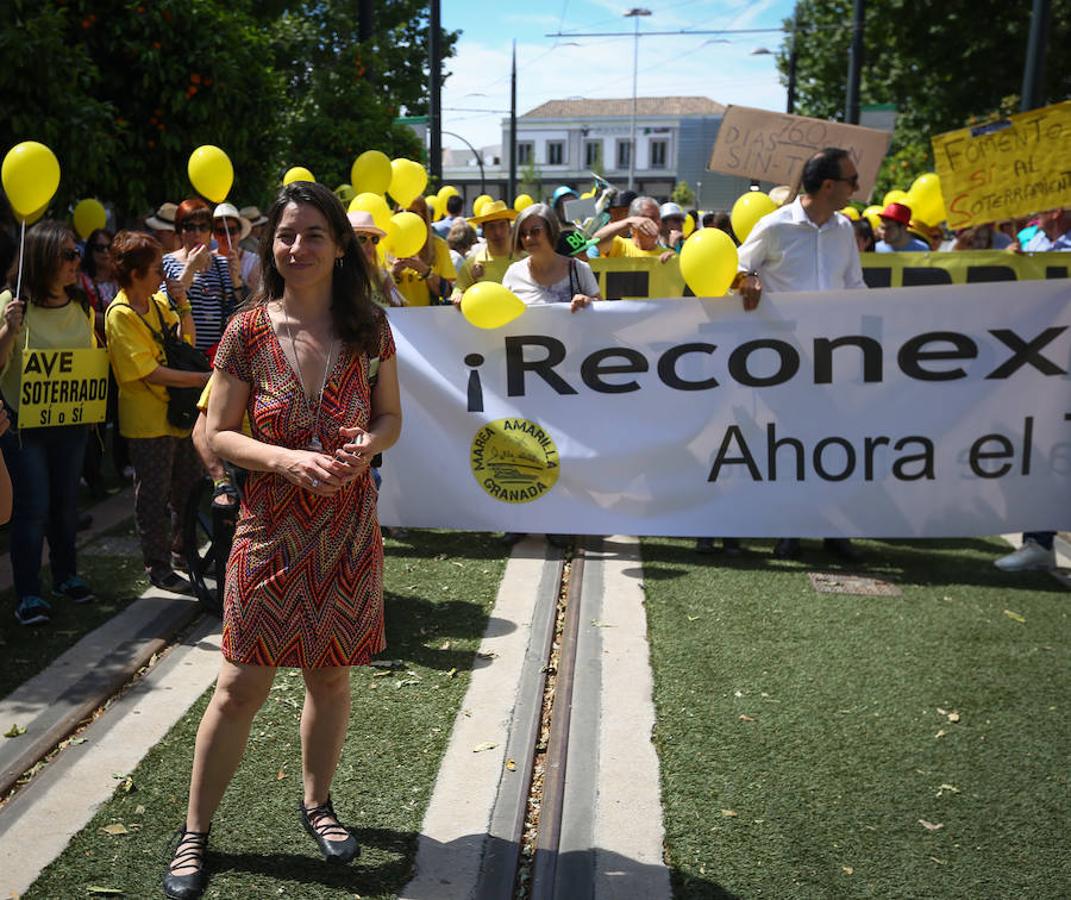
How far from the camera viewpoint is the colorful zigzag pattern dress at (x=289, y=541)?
10.3 feet

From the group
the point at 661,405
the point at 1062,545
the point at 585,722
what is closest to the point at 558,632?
the point at 585,722

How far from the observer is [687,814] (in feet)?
12.5

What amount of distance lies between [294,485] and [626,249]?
6.22m

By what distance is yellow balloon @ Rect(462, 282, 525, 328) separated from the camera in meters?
6.38

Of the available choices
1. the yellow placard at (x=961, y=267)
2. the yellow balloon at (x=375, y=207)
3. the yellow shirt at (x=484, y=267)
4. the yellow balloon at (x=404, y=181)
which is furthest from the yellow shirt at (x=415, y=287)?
the yellow placard at (x=961, y=267)

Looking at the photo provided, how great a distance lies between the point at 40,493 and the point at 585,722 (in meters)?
2.82

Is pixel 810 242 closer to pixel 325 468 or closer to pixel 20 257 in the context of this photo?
pixel 20 257

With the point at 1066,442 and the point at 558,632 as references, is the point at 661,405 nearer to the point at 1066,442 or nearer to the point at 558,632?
the point at 558,632

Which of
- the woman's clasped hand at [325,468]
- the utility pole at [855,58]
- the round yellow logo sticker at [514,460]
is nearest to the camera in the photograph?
the woman's clasped hand at [325,468]

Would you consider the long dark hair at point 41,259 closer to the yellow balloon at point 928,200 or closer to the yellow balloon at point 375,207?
the yellow balloon at point 375,207

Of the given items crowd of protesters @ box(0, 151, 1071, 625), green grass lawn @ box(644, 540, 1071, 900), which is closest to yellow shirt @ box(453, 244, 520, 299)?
crowd of protesters @ box(0, 151, 1071, 625)

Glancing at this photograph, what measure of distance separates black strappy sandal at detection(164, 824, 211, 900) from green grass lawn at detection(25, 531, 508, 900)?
4cm

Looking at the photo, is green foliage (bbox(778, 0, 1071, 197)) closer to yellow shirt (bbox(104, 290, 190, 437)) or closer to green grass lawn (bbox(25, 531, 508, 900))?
yellow shirt (bbox(104, 290, 190, 437))

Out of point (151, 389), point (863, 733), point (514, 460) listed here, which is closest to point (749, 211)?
point (514, 460)
